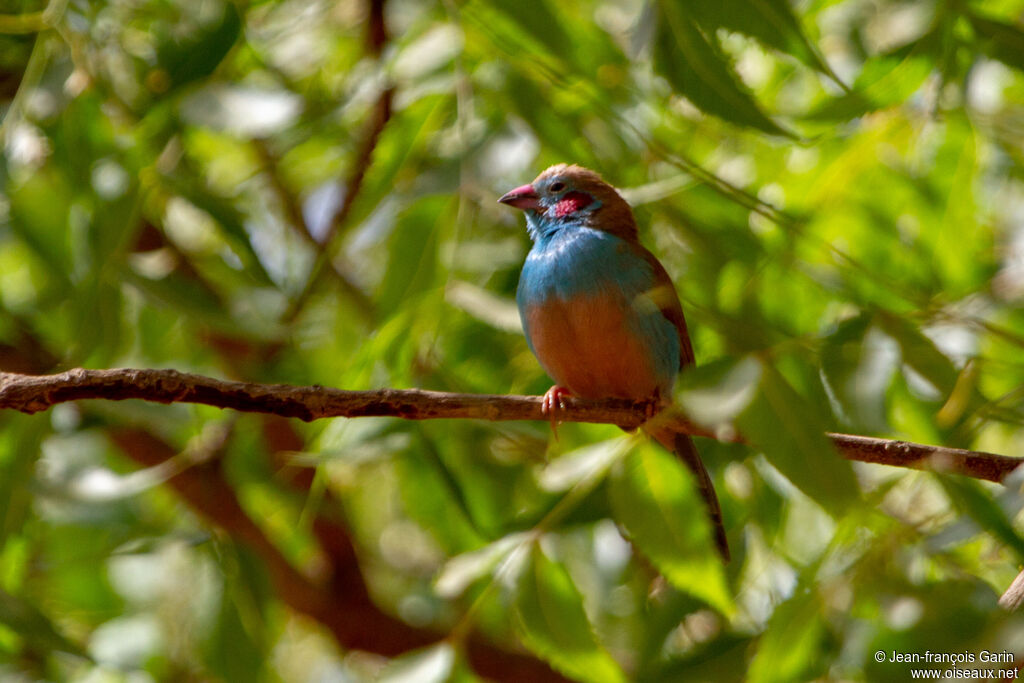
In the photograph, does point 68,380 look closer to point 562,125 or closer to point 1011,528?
point 562,125

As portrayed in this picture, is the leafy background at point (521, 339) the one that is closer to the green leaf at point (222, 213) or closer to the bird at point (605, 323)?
the green leaf at point (222, 213)

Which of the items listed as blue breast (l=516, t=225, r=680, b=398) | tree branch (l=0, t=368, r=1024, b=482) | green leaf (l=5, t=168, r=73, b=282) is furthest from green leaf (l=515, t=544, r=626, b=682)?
green leaf (l=5, t=168, r=73, b=282)

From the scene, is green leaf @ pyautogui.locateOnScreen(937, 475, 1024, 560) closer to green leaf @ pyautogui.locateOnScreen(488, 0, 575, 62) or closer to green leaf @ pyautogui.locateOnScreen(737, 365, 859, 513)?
green leaf @ pyautogui.locateOnScreen(737, 365, 859, 513)

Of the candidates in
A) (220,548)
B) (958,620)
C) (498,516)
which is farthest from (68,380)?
(958,620)

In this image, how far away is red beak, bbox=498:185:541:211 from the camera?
441cm

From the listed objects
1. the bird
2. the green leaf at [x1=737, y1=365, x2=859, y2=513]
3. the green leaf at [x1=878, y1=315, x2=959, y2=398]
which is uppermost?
the green leaf at [x1=737, y1=365, x2=859, y2=513]

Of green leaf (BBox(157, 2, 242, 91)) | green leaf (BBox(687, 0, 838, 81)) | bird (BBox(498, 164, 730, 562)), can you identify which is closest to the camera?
green leaf (BBox(687, 0, 838, 81))

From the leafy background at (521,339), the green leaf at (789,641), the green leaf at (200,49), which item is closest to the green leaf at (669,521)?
the leafy background at (521,339)

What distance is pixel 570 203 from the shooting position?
456cm

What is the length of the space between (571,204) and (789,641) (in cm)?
260

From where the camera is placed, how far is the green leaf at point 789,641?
2.26 m

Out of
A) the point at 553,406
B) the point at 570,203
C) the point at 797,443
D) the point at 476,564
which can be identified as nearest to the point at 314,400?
the point at 476,564

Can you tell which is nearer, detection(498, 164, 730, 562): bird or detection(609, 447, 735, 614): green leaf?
detection(609, 447, 735, 614): green leaf

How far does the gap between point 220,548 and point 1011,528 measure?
2.50m
